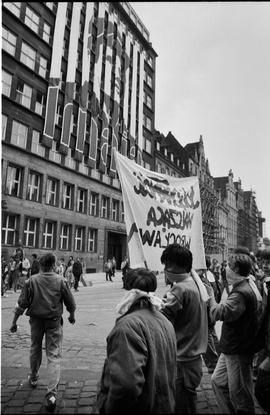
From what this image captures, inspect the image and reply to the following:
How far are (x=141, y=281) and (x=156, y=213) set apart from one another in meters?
1.58

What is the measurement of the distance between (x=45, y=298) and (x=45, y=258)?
522 mm

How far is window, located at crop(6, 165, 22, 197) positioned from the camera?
23047 millimetres

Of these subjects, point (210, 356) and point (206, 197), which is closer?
point (210, 356)

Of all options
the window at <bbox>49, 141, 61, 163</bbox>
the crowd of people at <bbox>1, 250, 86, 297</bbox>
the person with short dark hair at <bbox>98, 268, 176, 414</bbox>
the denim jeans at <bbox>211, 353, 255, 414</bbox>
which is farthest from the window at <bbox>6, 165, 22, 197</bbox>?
the person with short dark hair at <bbox>98, 268, 176, 414</bbox>

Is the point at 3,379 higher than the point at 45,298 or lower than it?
lower

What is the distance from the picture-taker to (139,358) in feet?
6.57

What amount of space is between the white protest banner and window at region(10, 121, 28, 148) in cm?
2162

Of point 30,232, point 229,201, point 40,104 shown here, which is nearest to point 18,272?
Result: point 30,232

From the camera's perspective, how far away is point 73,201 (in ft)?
95.1

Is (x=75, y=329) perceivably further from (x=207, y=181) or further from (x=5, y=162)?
(x=207, y=181)

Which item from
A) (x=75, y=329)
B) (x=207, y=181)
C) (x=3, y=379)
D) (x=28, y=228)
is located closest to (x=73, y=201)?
(x=28, y=228)

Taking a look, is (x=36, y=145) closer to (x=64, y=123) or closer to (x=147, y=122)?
(x=64, y=123)

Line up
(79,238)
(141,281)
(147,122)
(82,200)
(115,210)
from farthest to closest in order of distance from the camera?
1. (147,122)
2. (115,210)
3. (82,200)
4. (79,238)
5. (141,281)

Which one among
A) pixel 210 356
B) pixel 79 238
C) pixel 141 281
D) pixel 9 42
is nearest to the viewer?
pixel 141 281
